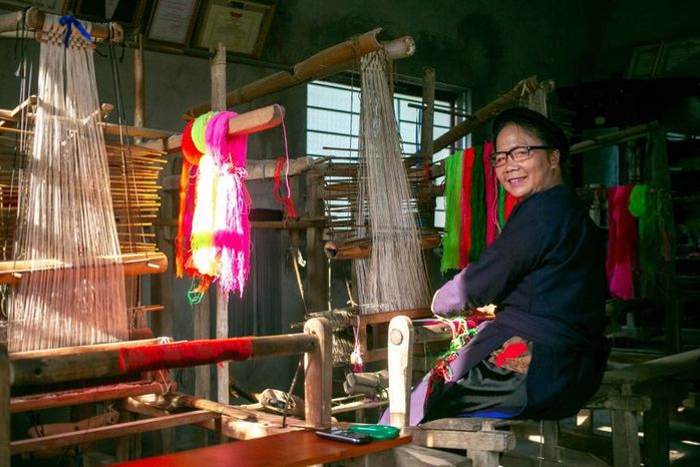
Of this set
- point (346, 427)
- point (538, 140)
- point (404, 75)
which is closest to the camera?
point (346, 427)

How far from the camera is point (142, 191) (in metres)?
3.58

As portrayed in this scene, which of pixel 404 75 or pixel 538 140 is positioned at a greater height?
pixel 404 75

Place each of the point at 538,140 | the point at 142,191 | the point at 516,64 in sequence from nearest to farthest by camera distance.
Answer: the point at 538,140, the point at 142,191, the point at 516,64

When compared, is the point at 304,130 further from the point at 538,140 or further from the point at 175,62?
the point at 538,140

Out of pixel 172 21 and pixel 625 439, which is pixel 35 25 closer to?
pixel 172 21

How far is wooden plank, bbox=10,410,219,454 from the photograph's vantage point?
270cm

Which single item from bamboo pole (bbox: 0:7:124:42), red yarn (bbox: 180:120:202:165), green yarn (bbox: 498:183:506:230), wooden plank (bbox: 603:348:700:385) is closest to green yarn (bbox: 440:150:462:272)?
green yarn (bbox: 498:183:506:230)

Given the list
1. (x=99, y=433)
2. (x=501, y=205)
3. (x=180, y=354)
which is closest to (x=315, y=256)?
(x=501, y=205)

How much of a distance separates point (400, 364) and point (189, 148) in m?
1.33

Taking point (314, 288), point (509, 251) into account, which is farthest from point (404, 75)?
point (509, 251)

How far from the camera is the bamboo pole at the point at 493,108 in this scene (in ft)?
17.1

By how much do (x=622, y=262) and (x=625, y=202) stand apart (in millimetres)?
451

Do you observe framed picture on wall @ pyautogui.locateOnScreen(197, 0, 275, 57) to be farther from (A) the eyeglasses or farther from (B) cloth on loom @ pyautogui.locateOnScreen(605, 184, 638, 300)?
(A) the eyeglasses

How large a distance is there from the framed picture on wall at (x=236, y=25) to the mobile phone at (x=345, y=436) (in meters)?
3.89
